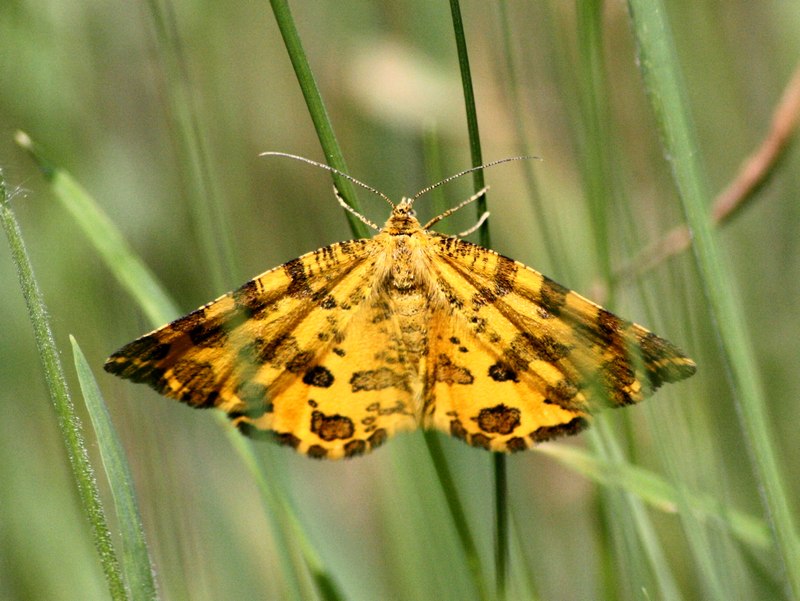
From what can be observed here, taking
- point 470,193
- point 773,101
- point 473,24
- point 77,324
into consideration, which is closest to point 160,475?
point 77,324

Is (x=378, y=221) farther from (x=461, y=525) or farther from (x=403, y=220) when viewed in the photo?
(x=461, y=525)

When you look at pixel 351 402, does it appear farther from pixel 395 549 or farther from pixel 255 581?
pixel 255 581

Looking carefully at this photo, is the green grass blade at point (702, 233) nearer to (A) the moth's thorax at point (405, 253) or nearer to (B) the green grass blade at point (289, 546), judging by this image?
(B) the green grass blade at point (289, 546)

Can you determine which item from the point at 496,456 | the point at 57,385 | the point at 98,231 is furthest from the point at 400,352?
the point at 57,385

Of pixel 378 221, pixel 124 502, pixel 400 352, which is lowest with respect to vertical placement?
pixel 124 502

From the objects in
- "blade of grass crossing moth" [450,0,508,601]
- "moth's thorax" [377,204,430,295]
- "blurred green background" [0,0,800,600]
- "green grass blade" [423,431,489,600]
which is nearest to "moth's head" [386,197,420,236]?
"moth's thorax" [377,204,430,295]

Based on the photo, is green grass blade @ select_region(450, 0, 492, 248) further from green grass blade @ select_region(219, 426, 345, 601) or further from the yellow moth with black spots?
green grass blade @ select_region(219, 426, 345, 601)
